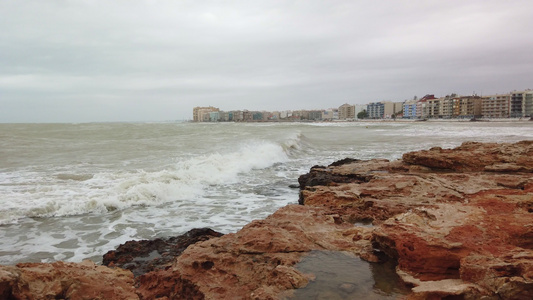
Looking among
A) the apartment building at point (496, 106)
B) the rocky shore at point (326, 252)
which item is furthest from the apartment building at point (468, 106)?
the rocky shore at point (326, 252)

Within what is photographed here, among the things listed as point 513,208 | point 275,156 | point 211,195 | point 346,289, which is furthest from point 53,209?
point 275,156

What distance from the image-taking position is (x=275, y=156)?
15219mm

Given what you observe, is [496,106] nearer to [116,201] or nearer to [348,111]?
[348,111]

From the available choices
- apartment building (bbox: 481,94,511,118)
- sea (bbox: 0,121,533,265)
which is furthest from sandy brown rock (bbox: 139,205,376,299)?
apartment building (bbox: 481,94,511,118)

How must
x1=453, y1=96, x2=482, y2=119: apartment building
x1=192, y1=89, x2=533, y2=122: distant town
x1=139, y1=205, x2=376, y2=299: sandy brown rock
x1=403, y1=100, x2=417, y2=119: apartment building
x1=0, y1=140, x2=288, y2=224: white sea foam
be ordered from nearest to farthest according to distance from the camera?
x1=139, y1=205, x2=376, y2=299: sandy brown rock
x1=0, y1=140, x2=288, y2=224: white sea foam
x1=192, y1=89, x2=533, y2=122: distant town
x1=453, y1=96, x2=482, y2=119: apartment building
x1=403, y1=100, x2=417, y2=119: apartment building

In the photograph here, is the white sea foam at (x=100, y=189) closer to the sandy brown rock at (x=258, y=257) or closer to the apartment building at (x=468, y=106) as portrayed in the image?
the sandy brown rock at (x=258, y=257)

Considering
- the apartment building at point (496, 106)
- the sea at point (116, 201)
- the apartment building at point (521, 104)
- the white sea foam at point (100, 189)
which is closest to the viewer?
the sea at point (116, 201)

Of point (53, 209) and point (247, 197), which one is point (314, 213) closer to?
point (247, 197)

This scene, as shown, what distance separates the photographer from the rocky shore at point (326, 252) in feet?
8.29

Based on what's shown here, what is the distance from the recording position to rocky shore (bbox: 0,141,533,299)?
2.53 meters

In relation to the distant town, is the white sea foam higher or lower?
lower

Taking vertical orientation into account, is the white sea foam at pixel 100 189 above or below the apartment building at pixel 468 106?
below

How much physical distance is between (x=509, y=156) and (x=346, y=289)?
8.02 m

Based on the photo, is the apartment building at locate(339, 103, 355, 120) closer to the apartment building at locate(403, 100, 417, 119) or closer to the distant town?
the distant town
